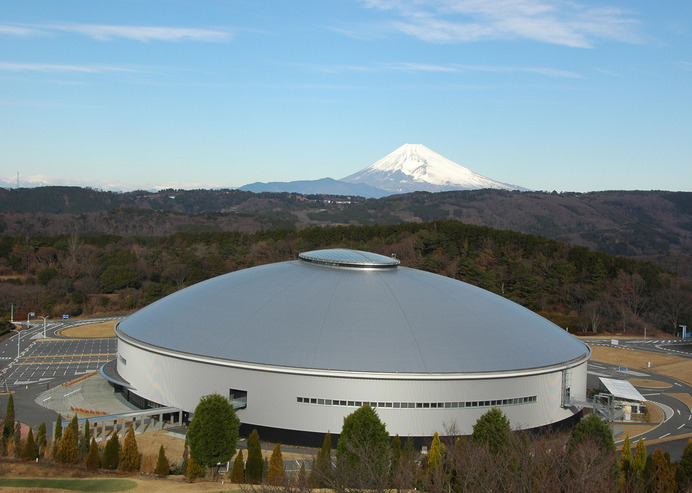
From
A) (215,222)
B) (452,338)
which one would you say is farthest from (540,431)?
(215,222)

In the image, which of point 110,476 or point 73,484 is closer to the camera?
point 73,484

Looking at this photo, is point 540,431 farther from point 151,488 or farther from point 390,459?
point 151,488

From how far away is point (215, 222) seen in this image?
198 meters

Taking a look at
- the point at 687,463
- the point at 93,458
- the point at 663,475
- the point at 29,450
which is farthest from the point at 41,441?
the point at 687,463

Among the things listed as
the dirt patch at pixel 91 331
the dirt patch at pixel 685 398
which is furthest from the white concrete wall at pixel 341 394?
the dirt patch at pixel 91 331

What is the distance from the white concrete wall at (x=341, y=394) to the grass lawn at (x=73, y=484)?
888 cm

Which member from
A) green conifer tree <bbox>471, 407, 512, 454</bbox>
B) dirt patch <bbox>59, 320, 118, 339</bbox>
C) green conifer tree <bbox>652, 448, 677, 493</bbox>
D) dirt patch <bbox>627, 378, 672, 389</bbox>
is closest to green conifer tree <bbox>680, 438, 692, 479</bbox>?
green conifer tree <bbox>652, 448, 677, 493</bbox>

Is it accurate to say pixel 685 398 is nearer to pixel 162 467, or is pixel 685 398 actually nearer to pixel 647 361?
pixel 647 361

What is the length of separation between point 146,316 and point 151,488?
19486mm

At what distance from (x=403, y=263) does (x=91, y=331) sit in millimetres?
54048

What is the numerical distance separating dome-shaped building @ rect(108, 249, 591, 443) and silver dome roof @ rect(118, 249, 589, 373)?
9 centimetres

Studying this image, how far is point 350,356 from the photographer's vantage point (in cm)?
3497

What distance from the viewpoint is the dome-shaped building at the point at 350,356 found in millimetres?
34438

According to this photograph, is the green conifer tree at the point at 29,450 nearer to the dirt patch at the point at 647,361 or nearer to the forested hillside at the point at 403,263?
the dirt patch at the point at 647,361
